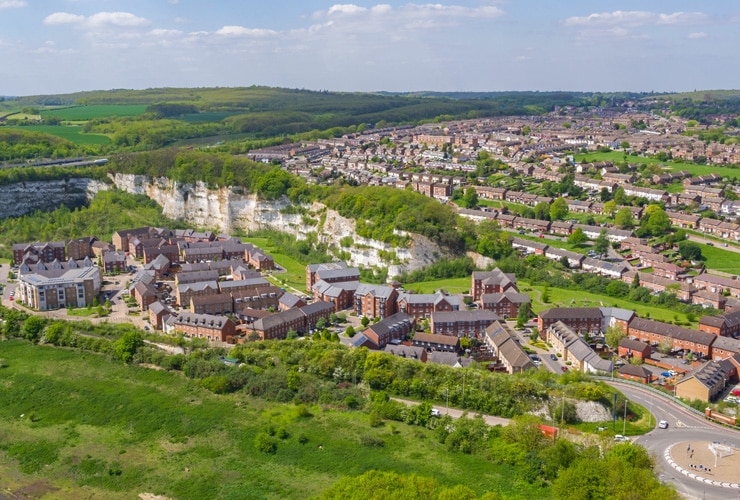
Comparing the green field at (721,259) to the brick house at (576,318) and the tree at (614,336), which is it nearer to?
the brick house at (576,318)

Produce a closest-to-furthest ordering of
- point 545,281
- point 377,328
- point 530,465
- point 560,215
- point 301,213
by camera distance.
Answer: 1. point 530,465
2. point 377,328
3. point 545,281
4. point 301,213
5. point 560,215

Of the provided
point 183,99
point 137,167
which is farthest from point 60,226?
point 183,99

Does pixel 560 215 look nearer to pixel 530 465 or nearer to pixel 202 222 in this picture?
pixel 202 222

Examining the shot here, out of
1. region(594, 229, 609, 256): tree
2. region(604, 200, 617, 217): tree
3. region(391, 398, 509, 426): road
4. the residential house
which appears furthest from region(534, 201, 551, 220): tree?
region(391, 398, 509, 426): road

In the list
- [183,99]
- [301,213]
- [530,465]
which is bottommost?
[530,465]

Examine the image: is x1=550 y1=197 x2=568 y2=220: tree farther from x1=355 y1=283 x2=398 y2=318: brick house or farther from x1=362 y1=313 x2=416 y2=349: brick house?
x1=362 y1=313 x2=416 y2=349: brick house

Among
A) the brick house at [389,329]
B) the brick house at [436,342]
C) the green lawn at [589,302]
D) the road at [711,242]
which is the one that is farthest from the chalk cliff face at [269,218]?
the road at [711,242]

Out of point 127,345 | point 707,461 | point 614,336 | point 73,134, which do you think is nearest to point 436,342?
point 614,336
